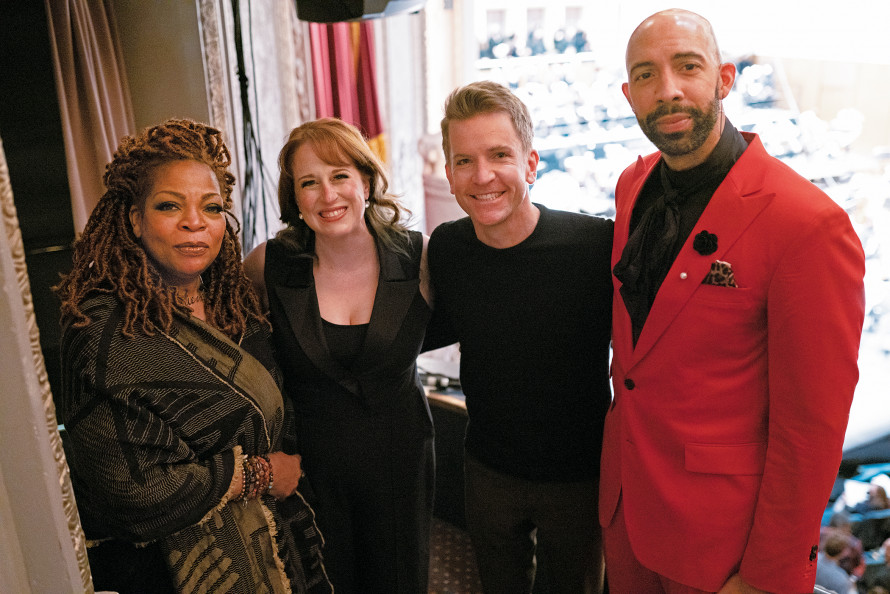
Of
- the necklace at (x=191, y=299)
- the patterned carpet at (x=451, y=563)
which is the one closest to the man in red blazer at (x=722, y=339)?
the necklace at (x=191, y=299)

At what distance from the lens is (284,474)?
5.05 feet

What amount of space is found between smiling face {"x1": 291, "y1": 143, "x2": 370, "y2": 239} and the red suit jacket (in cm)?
68

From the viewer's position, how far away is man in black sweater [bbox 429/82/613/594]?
155 centimetres

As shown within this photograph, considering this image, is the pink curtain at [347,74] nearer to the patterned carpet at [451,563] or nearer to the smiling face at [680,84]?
the patterned carpet at [451,563]

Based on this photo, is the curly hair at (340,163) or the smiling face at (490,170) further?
the curly hair at (340,163)

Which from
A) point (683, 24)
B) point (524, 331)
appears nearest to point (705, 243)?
point (683, 24)

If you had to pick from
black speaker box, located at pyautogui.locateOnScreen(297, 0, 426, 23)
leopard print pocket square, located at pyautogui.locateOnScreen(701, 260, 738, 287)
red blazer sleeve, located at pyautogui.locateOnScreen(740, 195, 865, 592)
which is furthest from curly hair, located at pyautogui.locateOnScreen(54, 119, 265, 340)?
red blazer sleeve, located at pyautogui.locateOnScreen(740, 195, 865, 592)

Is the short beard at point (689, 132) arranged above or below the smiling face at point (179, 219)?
above

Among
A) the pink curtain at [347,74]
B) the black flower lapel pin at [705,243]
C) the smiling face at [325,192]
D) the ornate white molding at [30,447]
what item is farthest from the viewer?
the pink curtain at [347,74]

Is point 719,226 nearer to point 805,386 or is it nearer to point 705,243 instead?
point 705,243

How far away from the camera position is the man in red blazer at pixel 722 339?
1109 mm

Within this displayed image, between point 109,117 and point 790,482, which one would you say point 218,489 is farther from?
point 109,117

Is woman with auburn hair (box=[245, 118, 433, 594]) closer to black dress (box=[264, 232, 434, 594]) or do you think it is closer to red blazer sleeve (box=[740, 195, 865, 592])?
black dress (box=[264, 232, 434, 594])

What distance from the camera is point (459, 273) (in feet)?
5.50
